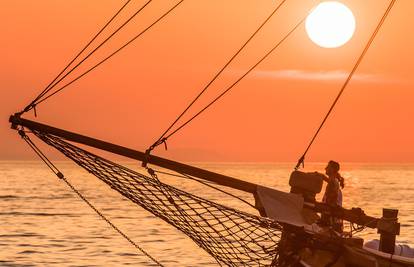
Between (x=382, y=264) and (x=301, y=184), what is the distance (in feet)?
6.96

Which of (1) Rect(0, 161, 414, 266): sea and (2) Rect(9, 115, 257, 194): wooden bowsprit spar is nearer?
(2) Rect(9, 115, 257, 194): wooden bowsprit spar

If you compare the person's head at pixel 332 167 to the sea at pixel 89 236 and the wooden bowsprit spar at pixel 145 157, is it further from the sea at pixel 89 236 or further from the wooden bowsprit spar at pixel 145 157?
the sea at pixel 89 236

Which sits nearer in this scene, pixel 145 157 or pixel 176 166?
pixel 176 166

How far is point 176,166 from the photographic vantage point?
1659cm

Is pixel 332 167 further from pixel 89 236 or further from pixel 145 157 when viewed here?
pixel 89 236

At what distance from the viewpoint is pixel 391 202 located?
331 feet

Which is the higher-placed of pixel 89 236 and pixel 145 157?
pixel 145 157

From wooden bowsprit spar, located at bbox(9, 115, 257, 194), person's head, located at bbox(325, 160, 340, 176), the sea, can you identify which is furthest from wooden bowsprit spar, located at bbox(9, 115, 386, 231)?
the sea

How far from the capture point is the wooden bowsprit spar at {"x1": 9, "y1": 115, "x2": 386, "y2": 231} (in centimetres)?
1648

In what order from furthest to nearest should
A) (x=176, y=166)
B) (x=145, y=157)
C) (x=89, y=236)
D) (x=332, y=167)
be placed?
(x=89, y=236), (x=332, y=167), (x=145, y=157), (x=176, y=166)

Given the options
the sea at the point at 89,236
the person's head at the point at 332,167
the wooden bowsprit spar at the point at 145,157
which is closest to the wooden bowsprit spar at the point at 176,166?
the wooden bowsprit spar at the point at 145,157

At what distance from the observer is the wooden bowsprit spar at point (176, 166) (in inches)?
649

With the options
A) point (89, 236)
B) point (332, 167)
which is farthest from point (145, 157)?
point (89, 236)

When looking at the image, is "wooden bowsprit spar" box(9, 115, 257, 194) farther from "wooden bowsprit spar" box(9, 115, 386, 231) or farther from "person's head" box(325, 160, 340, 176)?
"person's head" box(325, 160, 340, 176)
